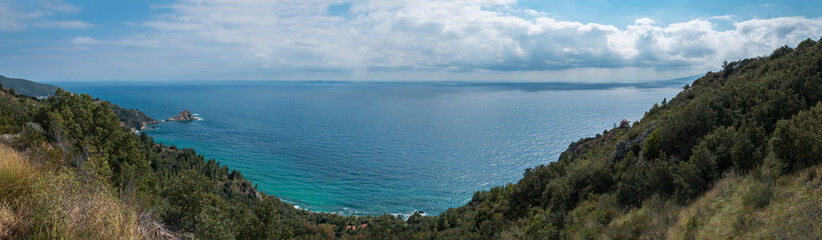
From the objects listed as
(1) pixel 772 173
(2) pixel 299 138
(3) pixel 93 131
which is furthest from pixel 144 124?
(1) pixel 772 173

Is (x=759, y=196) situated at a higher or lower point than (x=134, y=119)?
higher

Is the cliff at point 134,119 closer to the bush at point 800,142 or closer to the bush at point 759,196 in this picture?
the bush at point 759,196

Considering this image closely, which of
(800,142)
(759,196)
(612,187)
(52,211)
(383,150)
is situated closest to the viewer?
(52,211)

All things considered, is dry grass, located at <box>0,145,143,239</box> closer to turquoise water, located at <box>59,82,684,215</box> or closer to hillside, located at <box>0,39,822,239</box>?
hillside, located at <box>0,39,822,239</box>

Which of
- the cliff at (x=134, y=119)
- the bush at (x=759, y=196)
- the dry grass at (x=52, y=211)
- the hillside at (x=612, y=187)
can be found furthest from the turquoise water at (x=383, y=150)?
the dry grass at (x=52, y=211)

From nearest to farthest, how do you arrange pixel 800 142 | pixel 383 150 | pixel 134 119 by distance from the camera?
pixel 800 142 < pixel 383 150 < pixel 134 119

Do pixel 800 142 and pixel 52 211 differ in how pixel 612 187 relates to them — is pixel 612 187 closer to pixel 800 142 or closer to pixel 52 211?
pixel 800 142

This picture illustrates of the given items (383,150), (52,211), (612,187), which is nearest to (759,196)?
(612,187)

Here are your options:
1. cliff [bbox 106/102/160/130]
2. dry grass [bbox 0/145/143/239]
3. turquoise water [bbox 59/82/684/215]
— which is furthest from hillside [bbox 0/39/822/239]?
cliff [bbox 106/102/160/130]
